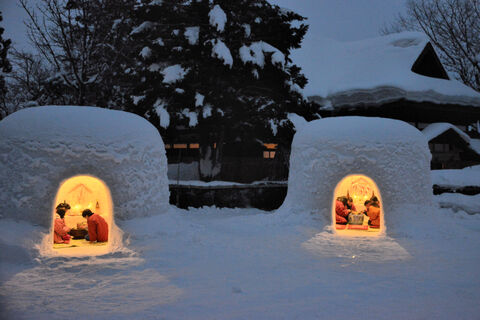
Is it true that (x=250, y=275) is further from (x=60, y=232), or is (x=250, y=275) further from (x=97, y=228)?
(x=60, y=232)

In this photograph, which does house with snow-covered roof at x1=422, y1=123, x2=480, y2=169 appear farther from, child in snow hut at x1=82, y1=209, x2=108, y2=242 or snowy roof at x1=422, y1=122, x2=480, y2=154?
child in snow hut at x1=82, y1=209, x2=108, y2=242

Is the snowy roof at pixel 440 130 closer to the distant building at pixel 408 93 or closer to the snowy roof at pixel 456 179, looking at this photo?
the distant building at pixel 408 93

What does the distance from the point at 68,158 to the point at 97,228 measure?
159 centimetres

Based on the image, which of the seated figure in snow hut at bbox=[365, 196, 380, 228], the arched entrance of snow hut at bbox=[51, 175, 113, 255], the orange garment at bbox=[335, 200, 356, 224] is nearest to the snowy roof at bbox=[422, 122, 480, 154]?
the seated figure in snow hut at bbox=[365, 196, 380, 228]

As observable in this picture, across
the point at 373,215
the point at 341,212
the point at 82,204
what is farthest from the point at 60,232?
the point at 373,215

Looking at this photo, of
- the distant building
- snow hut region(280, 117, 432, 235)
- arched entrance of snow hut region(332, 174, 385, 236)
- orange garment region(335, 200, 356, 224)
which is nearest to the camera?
snow hut region(280, 117, 432, 235)

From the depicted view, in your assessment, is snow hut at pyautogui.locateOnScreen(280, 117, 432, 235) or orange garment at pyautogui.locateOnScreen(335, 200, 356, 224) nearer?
snow hut at pyautogui.locateOnScreen(280, 117, 432, 235)

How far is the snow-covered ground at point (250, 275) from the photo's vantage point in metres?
4.66

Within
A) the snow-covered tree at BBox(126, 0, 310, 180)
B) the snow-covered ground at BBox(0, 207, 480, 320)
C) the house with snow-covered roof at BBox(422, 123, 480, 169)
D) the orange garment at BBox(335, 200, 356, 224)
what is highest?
the snow-covered tree at BBox(126, 0, 310, 180)

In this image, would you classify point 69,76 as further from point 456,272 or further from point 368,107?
point 456,272

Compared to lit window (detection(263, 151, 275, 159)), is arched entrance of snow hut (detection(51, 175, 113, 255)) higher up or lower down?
lower down

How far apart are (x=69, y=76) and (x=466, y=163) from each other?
772 inches

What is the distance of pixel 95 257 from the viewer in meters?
6.85

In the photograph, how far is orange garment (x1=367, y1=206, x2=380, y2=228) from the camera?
989 centimetres
